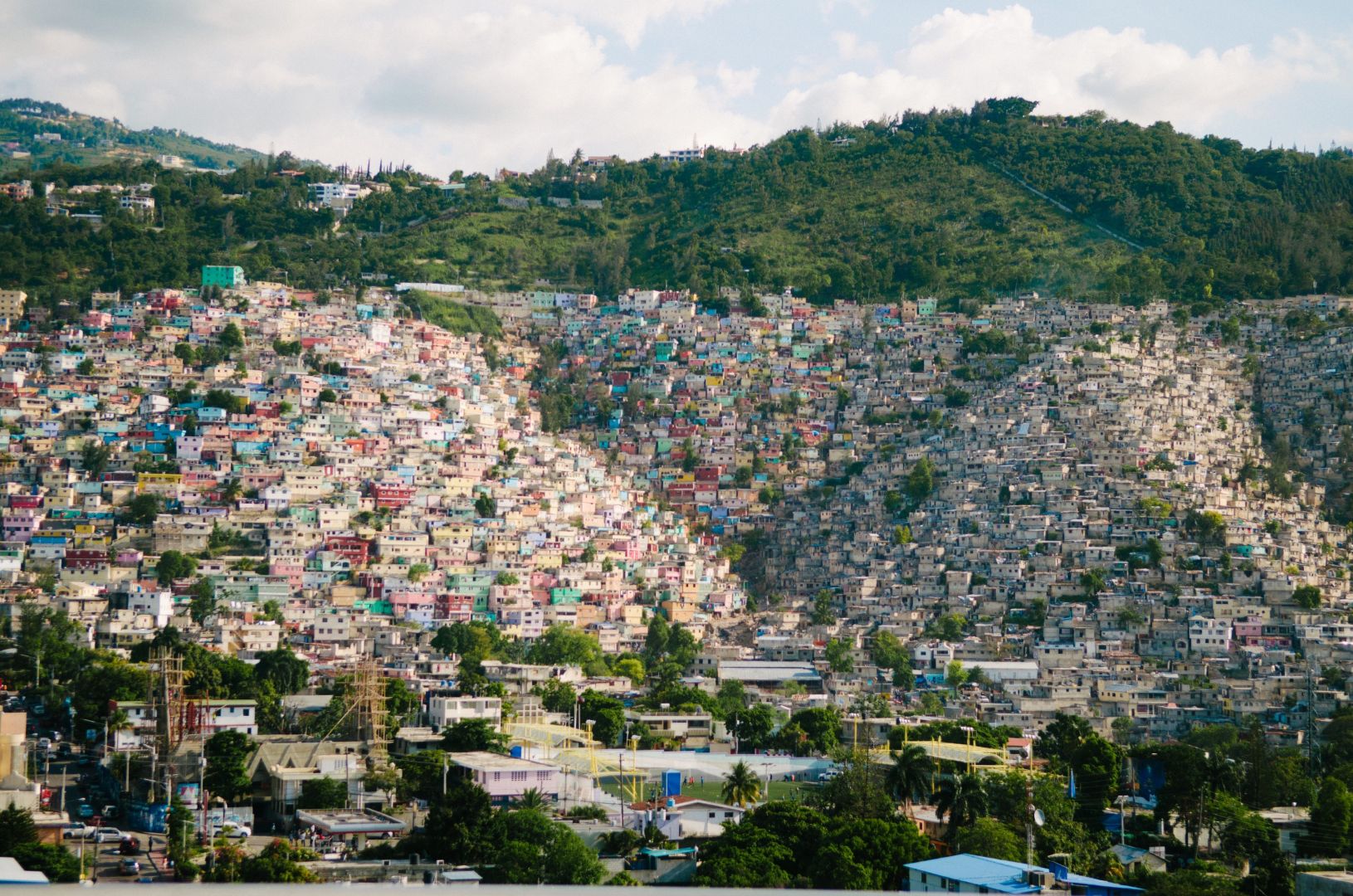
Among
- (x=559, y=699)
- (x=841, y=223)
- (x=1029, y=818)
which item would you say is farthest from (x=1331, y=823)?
(x=841, y=223)

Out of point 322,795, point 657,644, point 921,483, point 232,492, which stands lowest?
point 322,795

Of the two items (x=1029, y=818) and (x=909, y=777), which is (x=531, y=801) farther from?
(x=1029, y=818)

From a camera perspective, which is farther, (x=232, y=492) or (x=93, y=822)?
(x=232, y=492)

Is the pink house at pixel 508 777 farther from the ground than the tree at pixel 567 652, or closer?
closer

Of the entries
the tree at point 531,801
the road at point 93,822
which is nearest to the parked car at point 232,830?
the road at point 93,822

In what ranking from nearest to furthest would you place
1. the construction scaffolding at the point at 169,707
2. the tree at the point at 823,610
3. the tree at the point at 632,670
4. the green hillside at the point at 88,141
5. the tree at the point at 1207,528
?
the construction scaffolding at the point at 169,707 < the tree at the point at 632,670 < the tree at the point at 823,610 < the tree at the point at 1207,528 < the green hillside at the point at 88,141

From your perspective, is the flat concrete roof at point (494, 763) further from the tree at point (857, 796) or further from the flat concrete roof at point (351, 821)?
the tree at point (857, 796)

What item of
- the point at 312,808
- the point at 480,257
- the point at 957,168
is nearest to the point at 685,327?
the point at 480,257

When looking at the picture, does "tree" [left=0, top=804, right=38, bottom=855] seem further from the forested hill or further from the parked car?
the forested hill
